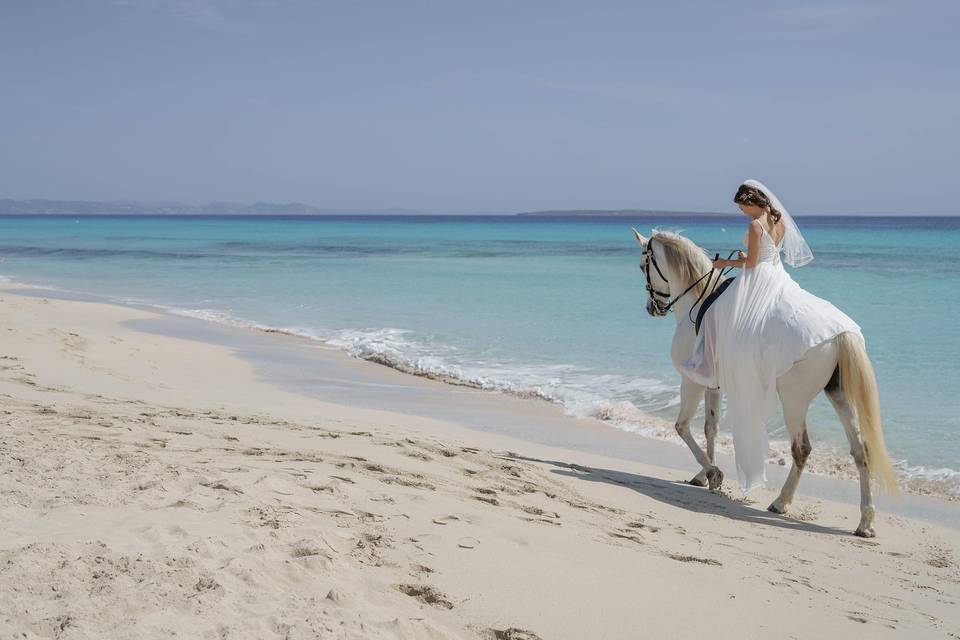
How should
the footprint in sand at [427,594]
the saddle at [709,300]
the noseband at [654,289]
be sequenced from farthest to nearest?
the noseband at [654,289] → the saddle at [709,300] → the footprint in sand at [427,594]

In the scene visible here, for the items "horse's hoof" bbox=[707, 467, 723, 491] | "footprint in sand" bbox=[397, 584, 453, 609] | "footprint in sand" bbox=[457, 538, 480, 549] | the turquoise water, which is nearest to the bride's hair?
the turquoise water

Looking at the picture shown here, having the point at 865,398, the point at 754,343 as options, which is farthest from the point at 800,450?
the point at 754,343

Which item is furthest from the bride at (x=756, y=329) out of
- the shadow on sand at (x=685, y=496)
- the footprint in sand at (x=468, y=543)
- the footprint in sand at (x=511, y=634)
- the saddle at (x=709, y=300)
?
the footprint in sand at (x=511, y=634)

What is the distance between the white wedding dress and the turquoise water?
1.54 m

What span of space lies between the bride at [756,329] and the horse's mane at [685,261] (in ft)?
0.95

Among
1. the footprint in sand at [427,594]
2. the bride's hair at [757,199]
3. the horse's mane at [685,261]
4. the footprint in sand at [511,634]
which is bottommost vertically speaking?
the footprint in sand at [511,634]

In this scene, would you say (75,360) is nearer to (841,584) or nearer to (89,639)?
(89,639)

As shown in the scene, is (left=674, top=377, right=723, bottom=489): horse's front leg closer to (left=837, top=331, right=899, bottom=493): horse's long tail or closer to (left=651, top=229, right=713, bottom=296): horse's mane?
(left=651, top=229, right=713, bottom=296): horse's mane

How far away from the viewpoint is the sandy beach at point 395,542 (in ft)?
9.95

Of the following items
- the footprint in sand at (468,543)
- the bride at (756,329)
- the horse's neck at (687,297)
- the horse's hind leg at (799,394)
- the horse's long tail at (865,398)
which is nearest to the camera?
the footprint in sand at (468,543)

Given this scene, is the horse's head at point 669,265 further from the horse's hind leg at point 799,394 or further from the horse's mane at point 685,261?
the horse's hind leg at point 799,394

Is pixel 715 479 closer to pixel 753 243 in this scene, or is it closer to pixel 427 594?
pixel 753 243

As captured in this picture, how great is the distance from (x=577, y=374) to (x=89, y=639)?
903 centimetres

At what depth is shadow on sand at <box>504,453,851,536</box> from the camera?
5.75m
